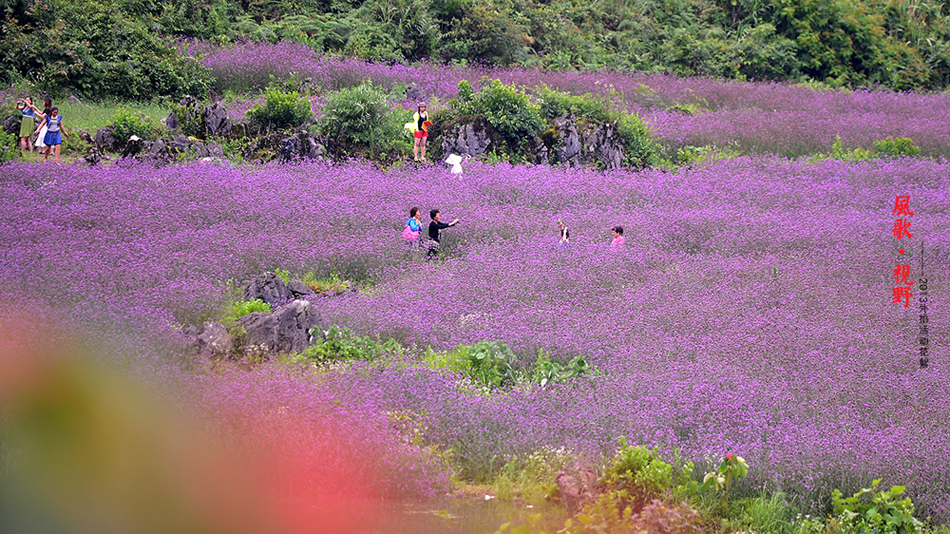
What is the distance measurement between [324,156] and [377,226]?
4.98 m

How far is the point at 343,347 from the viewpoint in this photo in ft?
29.6

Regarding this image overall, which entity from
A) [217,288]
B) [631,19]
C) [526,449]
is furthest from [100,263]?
[631,19]

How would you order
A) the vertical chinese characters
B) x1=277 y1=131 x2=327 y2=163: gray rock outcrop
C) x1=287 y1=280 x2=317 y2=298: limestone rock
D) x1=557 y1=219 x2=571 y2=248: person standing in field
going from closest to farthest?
x1=287 y1=280 x2=317 y2=298: limestone rock < the vertical chinese characters < x1=557 y1=219 x2=571 y2=248: person standing in field < x1=277 y1=131 x2=327 y2=163: gray rock outcrop

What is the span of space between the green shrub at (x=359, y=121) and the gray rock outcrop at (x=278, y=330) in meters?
10.3

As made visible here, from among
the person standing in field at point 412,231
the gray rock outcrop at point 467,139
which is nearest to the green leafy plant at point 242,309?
the person standing in field at point 412,231

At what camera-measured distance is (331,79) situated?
933 inches

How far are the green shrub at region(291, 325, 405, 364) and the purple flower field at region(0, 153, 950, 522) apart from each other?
316mm

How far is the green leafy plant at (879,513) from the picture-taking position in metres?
6.03

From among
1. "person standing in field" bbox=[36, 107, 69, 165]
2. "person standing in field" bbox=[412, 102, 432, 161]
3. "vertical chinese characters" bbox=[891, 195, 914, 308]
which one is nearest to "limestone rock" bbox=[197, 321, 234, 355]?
"vertical chinese characters" bbox=[891, 195, 914, 308]

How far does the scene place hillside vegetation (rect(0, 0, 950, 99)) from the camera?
68.4 ft

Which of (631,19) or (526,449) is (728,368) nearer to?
(526,449)

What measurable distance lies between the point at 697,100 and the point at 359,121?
15.8 metres

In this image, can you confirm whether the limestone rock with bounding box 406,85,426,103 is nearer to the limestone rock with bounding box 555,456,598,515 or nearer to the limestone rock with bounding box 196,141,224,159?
the limestone rock with bounding box 196,141,224,159

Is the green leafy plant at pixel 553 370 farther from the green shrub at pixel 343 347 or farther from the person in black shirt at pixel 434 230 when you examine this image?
the person in black shirt at pixel 434 230
